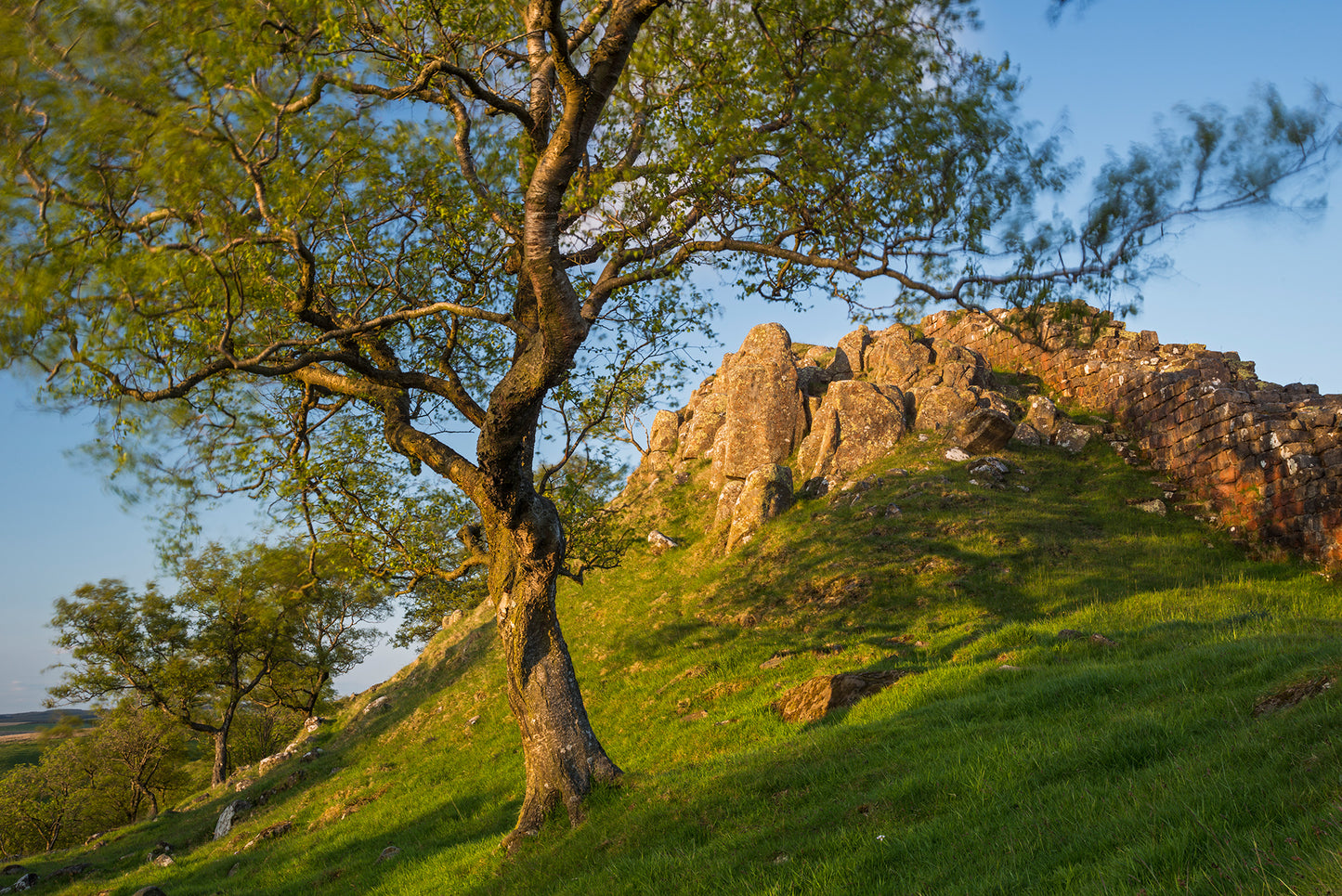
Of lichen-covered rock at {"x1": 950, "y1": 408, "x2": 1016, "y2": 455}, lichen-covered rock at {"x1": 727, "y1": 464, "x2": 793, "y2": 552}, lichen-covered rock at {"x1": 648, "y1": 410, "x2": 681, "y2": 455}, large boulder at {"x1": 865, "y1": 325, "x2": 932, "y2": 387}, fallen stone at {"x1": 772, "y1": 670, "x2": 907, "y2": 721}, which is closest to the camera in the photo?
fallen stone at {"x1": 772, "y1": 670, "x2": 907, "y2": 721}

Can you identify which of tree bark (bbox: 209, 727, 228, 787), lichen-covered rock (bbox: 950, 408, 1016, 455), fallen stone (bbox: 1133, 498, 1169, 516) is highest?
lichen-covered rock (bbox: 950, 408, 1016, 455)

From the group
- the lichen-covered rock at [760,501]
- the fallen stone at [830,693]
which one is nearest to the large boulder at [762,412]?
the lichen-covered rock at [760,501]

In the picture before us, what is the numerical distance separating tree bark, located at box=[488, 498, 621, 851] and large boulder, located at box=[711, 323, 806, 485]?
80.6 feet

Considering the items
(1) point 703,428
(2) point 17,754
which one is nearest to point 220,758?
(1) point 703,428

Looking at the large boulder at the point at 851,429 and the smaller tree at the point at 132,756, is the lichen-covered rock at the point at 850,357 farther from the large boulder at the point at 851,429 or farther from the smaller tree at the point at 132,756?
the smaller tree at the point at 132,756

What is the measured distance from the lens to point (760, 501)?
1222 inches

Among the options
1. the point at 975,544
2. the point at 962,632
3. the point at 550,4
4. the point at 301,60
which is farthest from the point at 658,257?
the point at 975,544

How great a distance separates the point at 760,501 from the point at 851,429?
22.7ft

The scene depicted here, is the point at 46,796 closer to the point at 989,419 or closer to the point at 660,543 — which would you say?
the point at 660,543

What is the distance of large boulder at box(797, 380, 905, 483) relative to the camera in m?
33.6

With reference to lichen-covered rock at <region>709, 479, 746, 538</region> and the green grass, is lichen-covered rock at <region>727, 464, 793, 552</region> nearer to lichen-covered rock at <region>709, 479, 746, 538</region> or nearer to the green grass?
lichen-covered rock at <region>709, 479, 746, 538</region>

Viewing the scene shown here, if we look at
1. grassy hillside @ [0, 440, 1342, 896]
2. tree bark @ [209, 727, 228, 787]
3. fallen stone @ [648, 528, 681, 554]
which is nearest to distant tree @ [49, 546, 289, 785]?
tree bark @ [209, 727, 228, 787]

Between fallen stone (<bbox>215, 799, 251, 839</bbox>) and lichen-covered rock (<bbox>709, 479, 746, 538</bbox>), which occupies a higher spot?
lichen-covered rock (<bbox>709, 479, 746, 538</bbox>)

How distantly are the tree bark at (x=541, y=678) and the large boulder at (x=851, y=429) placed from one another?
22524 millimetres
